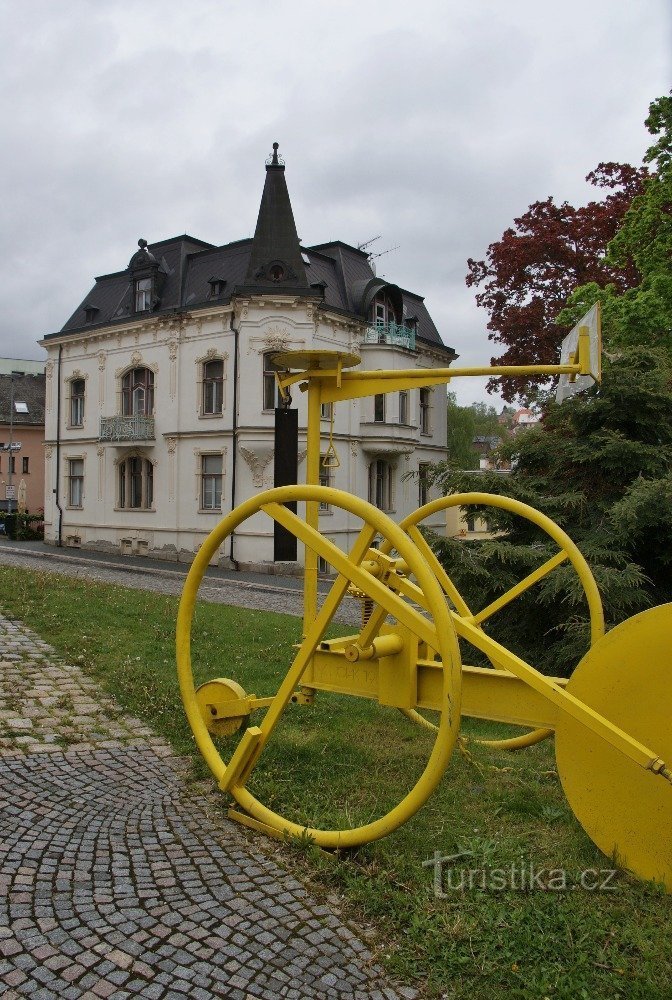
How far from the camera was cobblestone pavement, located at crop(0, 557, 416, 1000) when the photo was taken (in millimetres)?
3061

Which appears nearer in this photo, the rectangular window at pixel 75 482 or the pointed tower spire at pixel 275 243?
the pointed tower spire at pixel 275 243

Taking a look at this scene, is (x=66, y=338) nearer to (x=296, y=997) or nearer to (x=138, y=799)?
(x=138, y=799)

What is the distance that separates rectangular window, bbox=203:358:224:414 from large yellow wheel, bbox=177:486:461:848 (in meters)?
20.9

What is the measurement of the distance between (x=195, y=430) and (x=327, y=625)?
21.9m

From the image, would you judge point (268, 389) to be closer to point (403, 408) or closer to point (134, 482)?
point (403, 408)

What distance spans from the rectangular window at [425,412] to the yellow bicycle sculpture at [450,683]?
25.3m

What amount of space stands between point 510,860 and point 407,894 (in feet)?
2.12

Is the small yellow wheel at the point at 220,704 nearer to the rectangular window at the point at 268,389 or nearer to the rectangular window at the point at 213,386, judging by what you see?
the rectangular window at the point at 268,389

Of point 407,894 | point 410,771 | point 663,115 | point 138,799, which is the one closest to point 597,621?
point 410,771

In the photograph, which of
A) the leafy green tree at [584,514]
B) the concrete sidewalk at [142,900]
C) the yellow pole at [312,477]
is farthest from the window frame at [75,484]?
the yellow pole at [312,477]

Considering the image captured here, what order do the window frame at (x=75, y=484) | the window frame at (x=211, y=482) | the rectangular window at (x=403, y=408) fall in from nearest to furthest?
the window frame at (x=211, y=482)
the rectangular window at (x=403, y=408)
the window frame at (x=75, y=484)

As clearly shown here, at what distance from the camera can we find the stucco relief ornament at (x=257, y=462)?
24188mm

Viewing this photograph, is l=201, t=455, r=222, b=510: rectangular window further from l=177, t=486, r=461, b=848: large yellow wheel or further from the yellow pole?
l=177, t=486, r=461, b=848: large yellow wheel

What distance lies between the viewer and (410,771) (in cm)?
527
